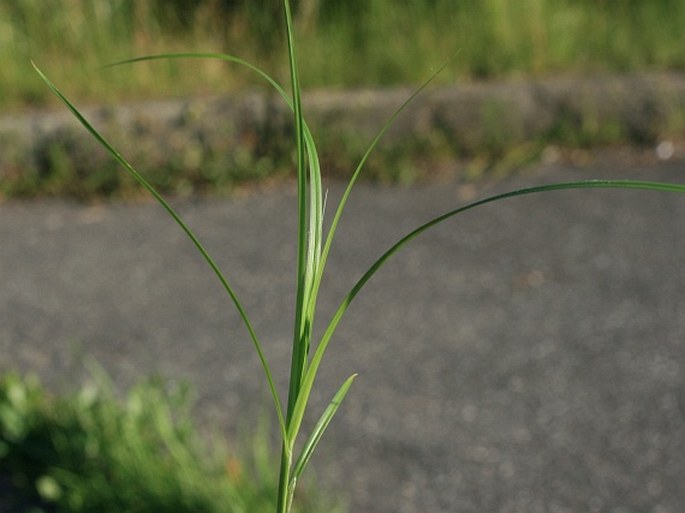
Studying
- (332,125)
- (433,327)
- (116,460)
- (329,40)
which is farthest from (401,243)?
(329,40)

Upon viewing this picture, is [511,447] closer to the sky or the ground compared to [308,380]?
closer to the ground

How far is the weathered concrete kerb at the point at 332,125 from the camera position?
181 inches

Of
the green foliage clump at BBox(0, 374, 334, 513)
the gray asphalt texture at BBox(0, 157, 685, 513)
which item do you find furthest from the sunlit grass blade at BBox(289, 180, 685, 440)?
the gray asphalt texture at BBox(0, 157, 685, 513)

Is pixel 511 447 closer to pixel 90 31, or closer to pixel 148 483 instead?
pixel 148 483

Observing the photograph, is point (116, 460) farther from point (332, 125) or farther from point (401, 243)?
point (332, 125)

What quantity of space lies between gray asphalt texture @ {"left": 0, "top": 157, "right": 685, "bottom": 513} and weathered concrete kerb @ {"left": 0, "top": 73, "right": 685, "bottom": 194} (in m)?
0.22

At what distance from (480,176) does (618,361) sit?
1.49 metres

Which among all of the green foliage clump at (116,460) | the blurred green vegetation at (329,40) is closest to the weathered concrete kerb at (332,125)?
the blurred green vegetation at (329,40)

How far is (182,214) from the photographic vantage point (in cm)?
438

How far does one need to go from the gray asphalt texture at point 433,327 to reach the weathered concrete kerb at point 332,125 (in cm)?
22

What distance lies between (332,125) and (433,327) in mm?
1436

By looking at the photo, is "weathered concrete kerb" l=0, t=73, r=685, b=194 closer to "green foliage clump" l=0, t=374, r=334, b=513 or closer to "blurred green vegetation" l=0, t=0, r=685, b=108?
"blurred green vegetation" l=0, t=0, r=685, b=108

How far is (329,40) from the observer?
5.18 meters

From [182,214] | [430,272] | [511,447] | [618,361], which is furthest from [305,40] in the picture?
[511,447]
